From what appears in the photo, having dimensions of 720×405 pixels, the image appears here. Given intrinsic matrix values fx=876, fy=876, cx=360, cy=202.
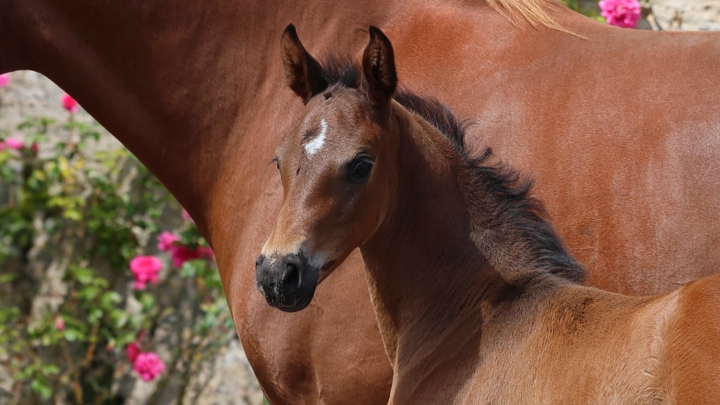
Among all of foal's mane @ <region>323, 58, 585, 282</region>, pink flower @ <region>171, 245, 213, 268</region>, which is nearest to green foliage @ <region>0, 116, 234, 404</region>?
pink flower @ <region>171, 245, 213, 268</region>

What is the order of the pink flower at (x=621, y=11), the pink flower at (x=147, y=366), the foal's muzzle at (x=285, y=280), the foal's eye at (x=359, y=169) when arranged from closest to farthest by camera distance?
the foal's muzzle at (x=285, y=280) → the foal's eye at (x=359, y=169) → the pink flower at (x=621, y=11) → the pink flower at (x=147, y=366)

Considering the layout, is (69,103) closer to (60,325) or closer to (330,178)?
(60,325)

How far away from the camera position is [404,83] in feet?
9.36

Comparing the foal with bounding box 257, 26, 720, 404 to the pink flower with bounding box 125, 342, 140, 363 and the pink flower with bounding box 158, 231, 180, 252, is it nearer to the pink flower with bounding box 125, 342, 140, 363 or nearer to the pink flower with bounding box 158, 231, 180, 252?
the pink flower with bounding box 158, 231, 180, 252

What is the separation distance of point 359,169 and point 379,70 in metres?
0.30

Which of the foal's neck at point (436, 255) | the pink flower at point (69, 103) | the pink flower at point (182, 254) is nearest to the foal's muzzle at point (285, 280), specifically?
the foal's neck at point (436, 255)

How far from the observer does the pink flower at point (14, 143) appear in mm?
5434

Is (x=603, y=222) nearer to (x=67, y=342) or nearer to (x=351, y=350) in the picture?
(x=351, y=350)

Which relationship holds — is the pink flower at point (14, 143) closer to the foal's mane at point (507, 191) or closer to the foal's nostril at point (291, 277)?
the foal's mane at point (507, 191)

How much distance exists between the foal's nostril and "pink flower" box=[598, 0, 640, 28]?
2275 millimetres

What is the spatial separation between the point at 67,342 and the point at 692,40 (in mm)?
4449

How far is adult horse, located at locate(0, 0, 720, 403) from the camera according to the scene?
2.45 m

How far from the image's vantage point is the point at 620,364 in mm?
1967

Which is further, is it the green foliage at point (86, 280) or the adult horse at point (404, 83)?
the green foliage at point (86, 280)
